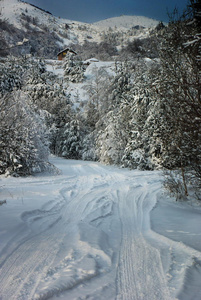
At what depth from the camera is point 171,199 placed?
298 inches

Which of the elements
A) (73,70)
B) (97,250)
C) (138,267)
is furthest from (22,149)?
(73,70)

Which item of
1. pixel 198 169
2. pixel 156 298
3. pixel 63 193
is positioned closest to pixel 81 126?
pixel 63 193

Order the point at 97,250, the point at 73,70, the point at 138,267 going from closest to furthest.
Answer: the point at 138,267, the point at 97,250, the point at 73,70

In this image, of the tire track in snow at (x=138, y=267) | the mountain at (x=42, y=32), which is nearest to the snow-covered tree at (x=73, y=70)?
the mountain at (x=42, y=32)

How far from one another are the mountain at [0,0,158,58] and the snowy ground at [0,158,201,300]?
3270 mm

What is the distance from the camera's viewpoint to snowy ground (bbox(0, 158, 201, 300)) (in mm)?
→ 2391

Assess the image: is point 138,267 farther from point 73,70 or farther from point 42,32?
point 73,70

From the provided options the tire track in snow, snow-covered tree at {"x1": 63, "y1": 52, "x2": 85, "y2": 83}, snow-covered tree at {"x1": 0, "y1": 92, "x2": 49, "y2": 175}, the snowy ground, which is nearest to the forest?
snow-covered tree at {"x1": 0, "y1": 92, "x2": 49, "y2": 175}

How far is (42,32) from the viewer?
3.65m

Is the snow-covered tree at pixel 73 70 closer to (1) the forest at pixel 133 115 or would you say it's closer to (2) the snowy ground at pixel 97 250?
(1) the forest at pixel 133 115

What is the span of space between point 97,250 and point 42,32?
377 cm

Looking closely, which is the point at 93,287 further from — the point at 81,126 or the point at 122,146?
the point at 81,126

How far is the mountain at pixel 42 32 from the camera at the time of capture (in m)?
4.14

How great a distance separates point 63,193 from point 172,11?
6.40 metres
